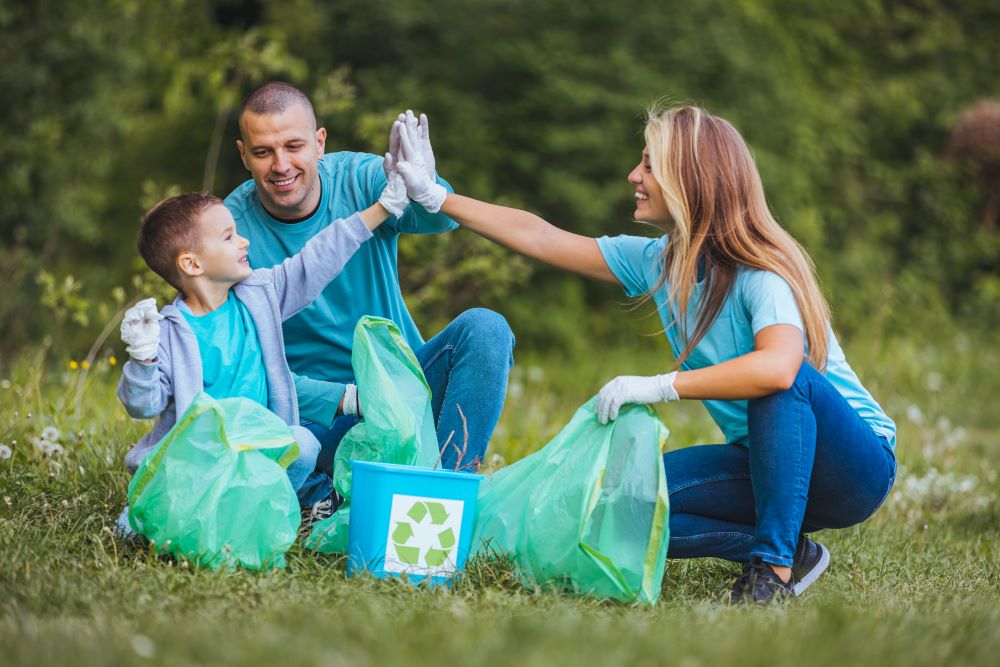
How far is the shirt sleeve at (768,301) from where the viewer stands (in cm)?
266

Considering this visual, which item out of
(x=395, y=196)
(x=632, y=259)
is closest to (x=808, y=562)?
(x=632, y=259)

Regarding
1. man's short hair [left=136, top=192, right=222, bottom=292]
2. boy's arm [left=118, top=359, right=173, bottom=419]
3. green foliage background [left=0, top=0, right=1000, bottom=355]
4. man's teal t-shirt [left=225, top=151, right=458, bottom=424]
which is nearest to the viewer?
boy's arm [left=118, top=359, right=173, bottom=419]

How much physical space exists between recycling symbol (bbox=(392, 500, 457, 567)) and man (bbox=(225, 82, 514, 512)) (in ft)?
1.34

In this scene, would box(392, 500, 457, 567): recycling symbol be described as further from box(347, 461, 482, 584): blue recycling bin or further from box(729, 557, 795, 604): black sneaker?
box(729, 557, 795, 604): black sneaker

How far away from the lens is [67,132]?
284 inches

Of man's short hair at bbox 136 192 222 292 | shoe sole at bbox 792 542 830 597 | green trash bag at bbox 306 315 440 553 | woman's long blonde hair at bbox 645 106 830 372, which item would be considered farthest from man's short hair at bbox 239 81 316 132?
shoe sole at bbox 792 542 830 597

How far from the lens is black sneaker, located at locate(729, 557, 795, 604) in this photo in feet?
8.65

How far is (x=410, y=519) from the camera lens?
2.56m

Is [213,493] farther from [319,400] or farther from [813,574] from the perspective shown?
[813,574]

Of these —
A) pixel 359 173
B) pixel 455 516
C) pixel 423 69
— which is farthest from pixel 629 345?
pixel 455 516

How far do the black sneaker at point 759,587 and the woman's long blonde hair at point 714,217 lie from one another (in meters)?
0.55

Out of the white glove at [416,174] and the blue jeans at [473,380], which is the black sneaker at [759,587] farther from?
the white glove at [416,174]

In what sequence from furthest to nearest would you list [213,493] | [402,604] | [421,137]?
1. [421,137]
2. [213,493]
3. [402,604]

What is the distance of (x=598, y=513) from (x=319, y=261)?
3.34 ft
